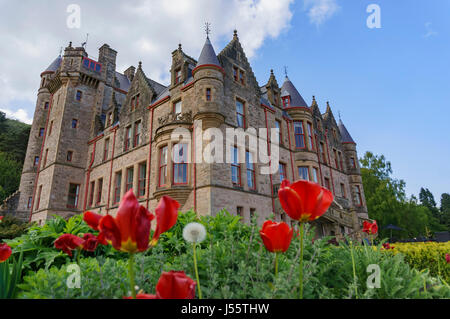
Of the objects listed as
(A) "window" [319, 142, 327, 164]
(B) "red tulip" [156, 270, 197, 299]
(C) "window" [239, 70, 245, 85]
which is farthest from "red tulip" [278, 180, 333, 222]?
(A) "window" [319, 142, 327, 164]

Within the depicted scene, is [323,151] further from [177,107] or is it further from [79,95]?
[79,95]

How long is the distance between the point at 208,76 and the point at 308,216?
1439cm

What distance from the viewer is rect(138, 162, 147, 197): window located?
1696 cm

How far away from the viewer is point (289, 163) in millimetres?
18281

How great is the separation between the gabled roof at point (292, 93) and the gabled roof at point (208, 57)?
8305mm

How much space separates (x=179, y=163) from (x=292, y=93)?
12614 millimetres

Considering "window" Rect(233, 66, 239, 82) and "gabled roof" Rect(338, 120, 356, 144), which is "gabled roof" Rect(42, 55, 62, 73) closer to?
"window" Rect(233, 66, 239, 82)

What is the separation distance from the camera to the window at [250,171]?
1533cm

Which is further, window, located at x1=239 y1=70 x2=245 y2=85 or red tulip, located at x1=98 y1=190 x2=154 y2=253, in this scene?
window, located at x1=239 y1=70 x2=245 y2=85

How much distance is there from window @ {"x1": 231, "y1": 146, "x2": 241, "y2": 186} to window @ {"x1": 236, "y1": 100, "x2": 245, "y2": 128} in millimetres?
1930

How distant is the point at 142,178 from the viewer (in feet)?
56.5

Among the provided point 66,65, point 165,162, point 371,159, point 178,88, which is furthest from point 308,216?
point 371,159

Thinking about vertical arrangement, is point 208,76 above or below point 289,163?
above

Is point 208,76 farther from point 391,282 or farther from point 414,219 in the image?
point 414,219
